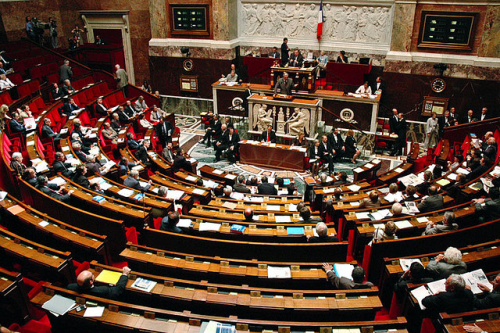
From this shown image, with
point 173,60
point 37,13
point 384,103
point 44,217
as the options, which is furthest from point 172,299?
point 37,13

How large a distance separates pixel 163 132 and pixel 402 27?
8971mm

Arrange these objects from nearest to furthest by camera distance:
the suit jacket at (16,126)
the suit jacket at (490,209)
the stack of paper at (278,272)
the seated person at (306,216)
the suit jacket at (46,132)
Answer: the stack of paper at (278,272) < the seated person at (306,216) < the suit jacket at (490,209) < the suit jacket at (16,126) < the suit jacket at (46,132)

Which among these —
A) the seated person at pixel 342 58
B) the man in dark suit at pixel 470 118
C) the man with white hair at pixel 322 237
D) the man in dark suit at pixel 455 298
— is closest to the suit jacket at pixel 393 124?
Answer: the man in dark suit at pixel 470 118

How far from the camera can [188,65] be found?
15.9m

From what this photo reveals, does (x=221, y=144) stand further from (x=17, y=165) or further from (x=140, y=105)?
(x=17, y=165)

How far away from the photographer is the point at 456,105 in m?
12.8

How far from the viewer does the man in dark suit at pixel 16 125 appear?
29.9ft

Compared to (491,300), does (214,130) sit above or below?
below

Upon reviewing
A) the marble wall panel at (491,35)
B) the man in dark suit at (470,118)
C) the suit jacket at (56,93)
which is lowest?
the man in dark suit at (470,118)

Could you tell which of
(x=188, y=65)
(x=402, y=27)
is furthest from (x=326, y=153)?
(x=188, y=65)

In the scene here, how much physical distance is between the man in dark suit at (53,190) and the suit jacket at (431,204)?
20.9 feet

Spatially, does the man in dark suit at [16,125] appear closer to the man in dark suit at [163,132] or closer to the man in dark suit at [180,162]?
the man in dark suit at [163,132]

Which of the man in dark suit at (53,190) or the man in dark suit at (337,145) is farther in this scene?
the man in dark suit at (337,145)

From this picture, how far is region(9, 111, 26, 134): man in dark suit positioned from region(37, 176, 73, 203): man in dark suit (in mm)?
3198
